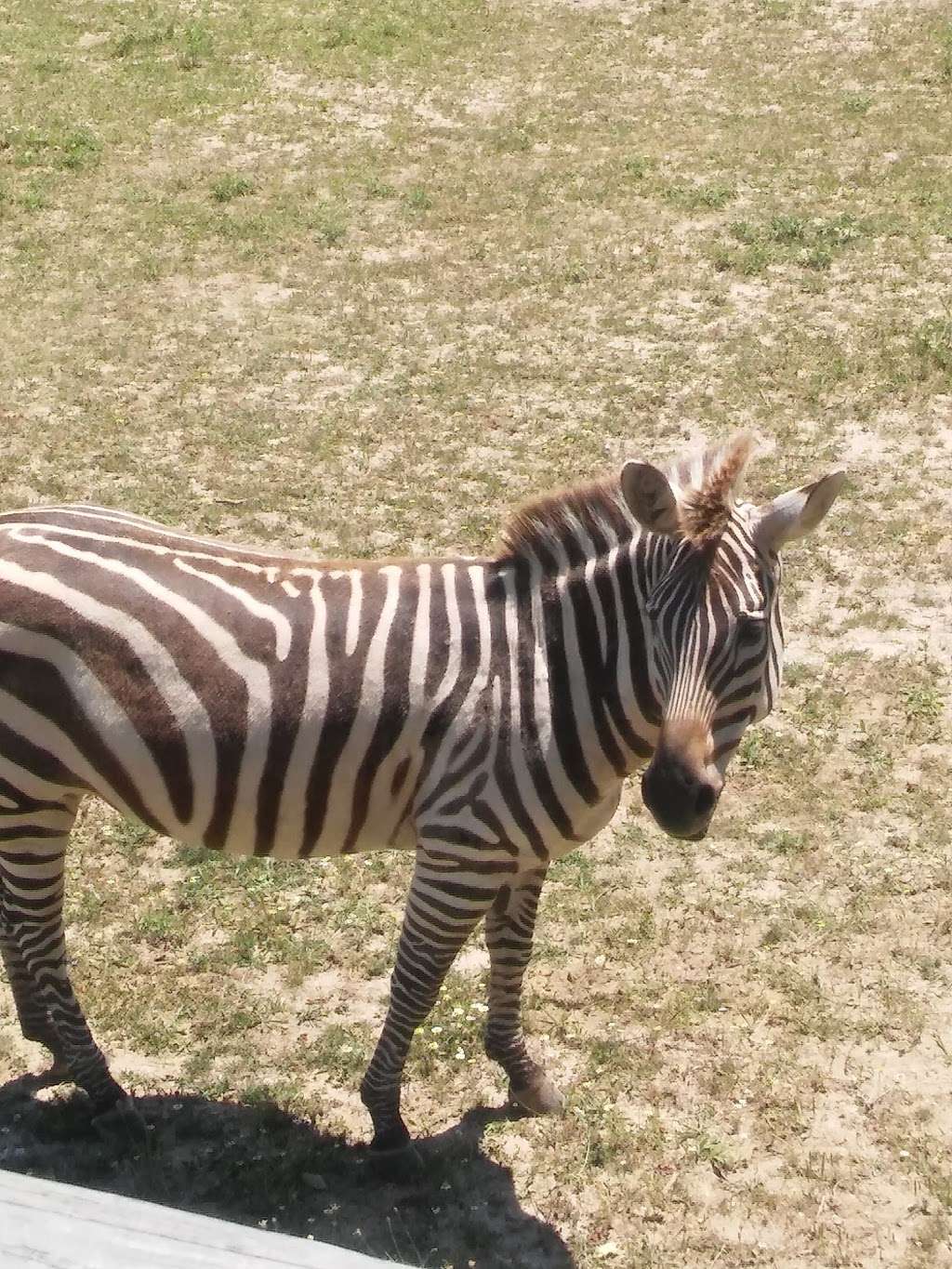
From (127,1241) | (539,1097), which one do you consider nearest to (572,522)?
(539,1097)

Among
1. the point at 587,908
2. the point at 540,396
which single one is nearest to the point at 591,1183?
the point at 587,908

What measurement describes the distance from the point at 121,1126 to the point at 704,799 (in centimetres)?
260

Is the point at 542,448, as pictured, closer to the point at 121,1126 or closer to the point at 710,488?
the point at 710,488

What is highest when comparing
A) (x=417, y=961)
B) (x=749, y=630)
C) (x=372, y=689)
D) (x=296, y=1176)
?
(x=749, y=630)

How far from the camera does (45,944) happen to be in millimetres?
4434

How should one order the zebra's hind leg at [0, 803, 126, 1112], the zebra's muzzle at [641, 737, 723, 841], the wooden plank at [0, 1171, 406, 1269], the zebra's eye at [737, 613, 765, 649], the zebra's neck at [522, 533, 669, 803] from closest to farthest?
1. the wooden plank at [0, 1171, 406, 1269]
2. the zebra's muzzle at [641, 737, 723, 841]
3. the zebra's eye at [737, 613, 765, 649]
4. the zebra's neck at [522, 533, 669, 803]
5. the zebra's hind leg at [0, 803, 126, 1112]

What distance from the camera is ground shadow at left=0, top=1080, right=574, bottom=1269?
14.0ft

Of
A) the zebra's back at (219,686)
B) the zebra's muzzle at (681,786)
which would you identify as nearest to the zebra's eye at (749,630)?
the zebra's muzzle at (681,786)

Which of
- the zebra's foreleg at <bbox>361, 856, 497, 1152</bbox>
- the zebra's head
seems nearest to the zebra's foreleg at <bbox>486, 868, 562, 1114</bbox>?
the zebra's foreleg at <bbox>361, 856, 497, 1152</bbox>

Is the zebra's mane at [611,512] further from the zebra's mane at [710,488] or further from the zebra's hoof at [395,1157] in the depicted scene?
the zebra's hoof at [395,1157]

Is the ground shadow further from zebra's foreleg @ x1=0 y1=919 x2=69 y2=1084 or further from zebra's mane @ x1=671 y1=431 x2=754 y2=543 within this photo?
zebra's mane @ x1=671 y1=431 x2=754 y2=543

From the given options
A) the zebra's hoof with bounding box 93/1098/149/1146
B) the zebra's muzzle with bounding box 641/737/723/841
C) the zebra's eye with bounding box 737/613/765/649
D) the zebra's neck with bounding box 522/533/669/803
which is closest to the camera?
the zebra's muzzle with bounding box 641/737/723/841

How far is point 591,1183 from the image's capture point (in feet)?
14.5

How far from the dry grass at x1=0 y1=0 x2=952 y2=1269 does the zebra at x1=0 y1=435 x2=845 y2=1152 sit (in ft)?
3.66
